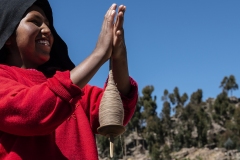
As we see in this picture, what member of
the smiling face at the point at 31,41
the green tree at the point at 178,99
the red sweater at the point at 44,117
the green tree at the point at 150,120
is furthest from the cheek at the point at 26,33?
the green tree at the point at 178,99

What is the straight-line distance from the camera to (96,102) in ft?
6.57

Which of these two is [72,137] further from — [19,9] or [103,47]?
[19,9]

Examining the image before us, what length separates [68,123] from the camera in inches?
74.1

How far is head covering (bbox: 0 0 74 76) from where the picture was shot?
1876 millimetres

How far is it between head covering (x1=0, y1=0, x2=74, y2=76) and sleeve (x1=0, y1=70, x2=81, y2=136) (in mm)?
330

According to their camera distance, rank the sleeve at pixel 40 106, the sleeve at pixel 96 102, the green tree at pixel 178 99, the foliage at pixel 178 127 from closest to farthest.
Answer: the sleeve at pixel 40 106, the sleeve at pixel 96 102, the foliage at pixel 178 127, the green tree at pixel 178 99

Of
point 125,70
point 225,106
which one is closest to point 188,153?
point 225,106

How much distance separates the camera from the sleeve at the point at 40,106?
5.24ft

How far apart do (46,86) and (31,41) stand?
321 millimetres

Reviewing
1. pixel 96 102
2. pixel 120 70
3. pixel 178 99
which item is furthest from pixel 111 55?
pixel 178 99

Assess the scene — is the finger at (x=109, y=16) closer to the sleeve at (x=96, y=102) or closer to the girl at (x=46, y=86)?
the girl at (x=46, y=86)

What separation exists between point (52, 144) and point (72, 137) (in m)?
0.10

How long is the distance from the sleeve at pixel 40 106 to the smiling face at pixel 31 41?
0.30 m

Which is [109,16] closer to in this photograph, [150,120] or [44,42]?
[44,42]
